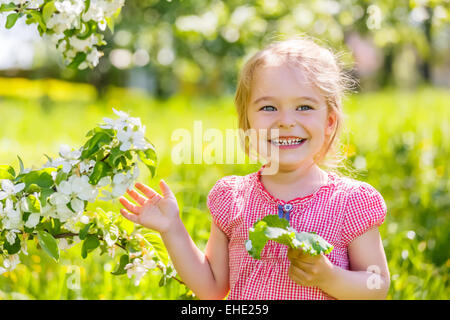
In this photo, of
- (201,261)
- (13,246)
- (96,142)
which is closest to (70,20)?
(96,142)

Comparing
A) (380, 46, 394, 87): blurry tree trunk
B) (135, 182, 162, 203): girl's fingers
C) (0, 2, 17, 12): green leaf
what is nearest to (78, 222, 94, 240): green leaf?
(135, 182, 162, 203): girl's fingers

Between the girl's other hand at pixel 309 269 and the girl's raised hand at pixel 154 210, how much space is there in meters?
0.40

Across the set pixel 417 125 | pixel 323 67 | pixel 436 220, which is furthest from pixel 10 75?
pixel 323 67

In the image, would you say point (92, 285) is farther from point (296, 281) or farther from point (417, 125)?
point (417, 125)

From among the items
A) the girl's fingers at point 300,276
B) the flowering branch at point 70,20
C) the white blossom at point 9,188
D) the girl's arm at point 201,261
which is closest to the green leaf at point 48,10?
the flowering branch at point 70,20

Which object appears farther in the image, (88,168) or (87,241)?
(87,241)

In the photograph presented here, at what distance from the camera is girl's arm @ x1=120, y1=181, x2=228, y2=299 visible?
171cm

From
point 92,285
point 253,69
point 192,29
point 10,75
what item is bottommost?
point 92,285

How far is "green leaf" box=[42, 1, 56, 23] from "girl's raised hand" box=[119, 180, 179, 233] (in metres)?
0.53

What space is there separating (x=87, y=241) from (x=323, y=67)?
0.85m

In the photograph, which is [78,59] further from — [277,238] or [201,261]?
[277,238]

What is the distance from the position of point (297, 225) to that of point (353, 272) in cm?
20

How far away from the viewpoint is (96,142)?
1.44 m

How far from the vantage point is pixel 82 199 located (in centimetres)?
146
